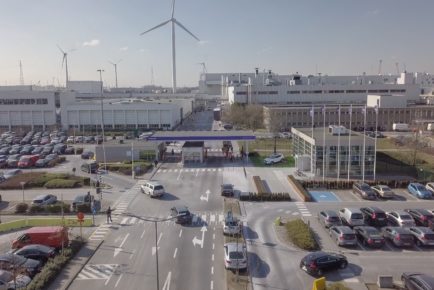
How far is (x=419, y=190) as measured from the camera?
103 feet

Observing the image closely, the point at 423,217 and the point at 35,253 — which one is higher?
the point at 423,217

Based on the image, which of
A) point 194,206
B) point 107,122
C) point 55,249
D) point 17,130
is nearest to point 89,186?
point 194,206

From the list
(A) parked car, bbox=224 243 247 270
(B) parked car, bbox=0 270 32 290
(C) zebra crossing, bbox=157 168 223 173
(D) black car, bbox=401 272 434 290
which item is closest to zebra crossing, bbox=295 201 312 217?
(A) parked car, bbox=224 243 247 270

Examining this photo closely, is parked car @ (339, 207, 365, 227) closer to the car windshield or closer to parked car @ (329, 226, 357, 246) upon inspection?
parked car @ (329, 226, 357, 246)

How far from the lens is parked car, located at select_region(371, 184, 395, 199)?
31031 mm

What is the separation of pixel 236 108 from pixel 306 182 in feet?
151

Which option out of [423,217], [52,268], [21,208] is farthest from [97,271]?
[423,217]

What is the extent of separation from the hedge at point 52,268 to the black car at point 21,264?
501 mm

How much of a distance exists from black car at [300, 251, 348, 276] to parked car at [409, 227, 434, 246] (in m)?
5.39

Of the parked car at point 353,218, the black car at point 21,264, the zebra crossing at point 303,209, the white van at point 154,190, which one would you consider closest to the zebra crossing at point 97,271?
the black car at point 21,264

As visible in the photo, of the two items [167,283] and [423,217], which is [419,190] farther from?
[167,283]

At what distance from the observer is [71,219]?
2686 cm

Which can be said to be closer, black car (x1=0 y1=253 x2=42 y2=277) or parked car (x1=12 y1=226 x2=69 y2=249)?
black car (x1=0 y1=253 x2=42 y2=277)

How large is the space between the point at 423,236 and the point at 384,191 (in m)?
9.61
